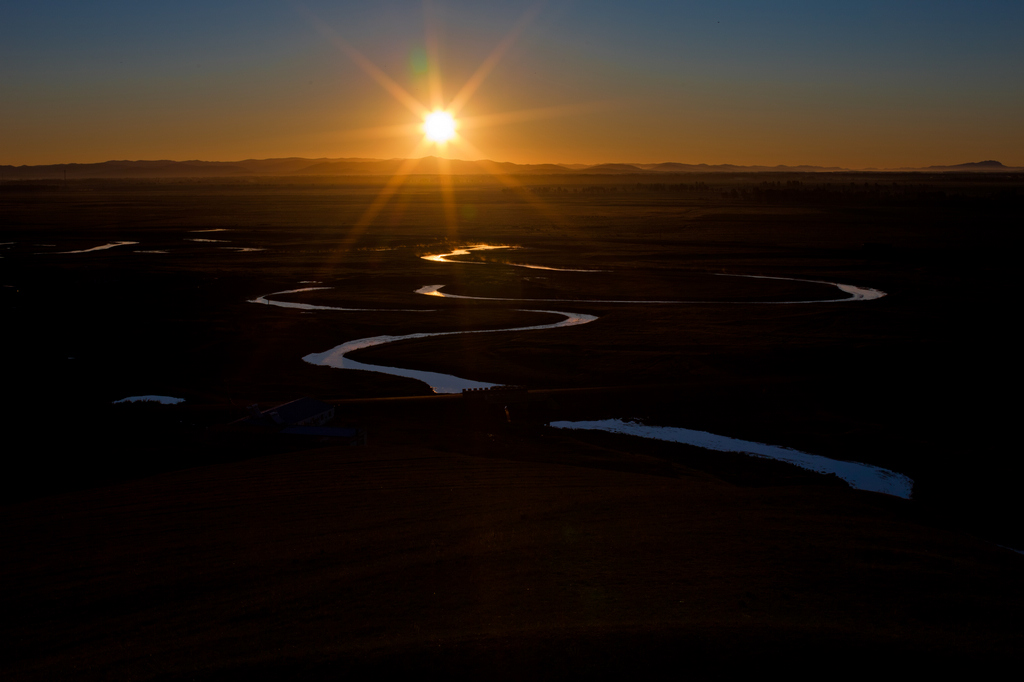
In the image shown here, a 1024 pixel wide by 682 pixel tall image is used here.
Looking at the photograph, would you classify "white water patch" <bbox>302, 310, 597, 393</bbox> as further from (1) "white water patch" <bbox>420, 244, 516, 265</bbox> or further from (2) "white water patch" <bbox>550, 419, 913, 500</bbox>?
(1) "white water patch" <bbox>420, 244, 516, 265</bbox>

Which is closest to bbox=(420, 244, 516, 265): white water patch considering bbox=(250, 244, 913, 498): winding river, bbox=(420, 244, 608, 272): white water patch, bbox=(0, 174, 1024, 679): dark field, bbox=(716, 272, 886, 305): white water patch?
bbox=(420, 244, 608, 272): white water patch

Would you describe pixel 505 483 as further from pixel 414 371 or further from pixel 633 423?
pixel 414 371

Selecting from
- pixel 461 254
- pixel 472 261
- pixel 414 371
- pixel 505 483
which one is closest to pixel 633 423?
pixel 505 483


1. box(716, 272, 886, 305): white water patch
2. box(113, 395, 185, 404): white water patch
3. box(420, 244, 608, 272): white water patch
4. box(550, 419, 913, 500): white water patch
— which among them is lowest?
box(550, 419, 913, 500): white water patch

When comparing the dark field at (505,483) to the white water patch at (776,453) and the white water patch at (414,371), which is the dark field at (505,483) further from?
→ the white water patch at (414,371)

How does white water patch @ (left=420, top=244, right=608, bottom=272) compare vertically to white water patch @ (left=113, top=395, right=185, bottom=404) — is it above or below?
above

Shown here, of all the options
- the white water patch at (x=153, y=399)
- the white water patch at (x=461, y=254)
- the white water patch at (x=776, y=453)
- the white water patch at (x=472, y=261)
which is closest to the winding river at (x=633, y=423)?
the white water patch at (x=776, y=453)
